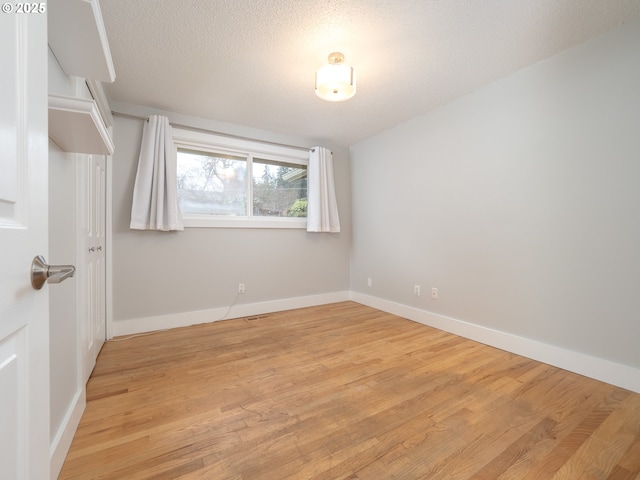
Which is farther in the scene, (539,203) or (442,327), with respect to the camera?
(442,327)

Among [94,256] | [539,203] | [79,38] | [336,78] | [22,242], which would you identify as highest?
[336,78]

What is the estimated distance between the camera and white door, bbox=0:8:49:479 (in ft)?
1.44

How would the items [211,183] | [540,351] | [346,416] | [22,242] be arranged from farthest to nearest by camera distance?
1. [211,183]
2. [540,351]
3. [346,416]
4. [22,242]

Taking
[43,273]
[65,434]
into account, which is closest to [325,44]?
[43,273]

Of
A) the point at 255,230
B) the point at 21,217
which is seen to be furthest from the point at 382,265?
the point at 21,217

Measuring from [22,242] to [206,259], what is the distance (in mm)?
2641

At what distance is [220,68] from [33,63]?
1.90 meters

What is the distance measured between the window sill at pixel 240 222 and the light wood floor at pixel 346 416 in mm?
1273

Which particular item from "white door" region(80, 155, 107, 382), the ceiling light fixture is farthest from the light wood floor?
the ceiling light fixture

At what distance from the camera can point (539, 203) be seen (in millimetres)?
2082

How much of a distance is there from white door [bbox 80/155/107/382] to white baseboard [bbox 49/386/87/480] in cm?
19

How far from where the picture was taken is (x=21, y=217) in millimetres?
496

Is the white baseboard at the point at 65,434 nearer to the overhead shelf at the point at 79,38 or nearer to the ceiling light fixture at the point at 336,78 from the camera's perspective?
the overhead shelf at the point at 79,38

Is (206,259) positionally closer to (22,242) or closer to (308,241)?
(308,241)
